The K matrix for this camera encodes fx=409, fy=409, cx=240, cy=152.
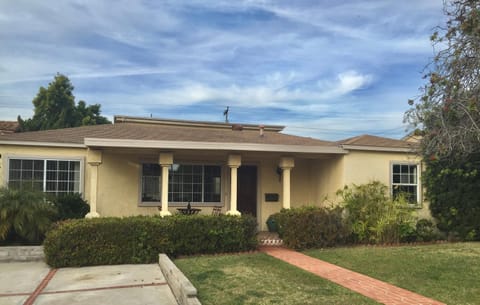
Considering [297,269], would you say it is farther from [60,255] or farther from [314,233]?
[60,255]

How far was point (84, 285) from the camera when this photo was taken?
7352 mm

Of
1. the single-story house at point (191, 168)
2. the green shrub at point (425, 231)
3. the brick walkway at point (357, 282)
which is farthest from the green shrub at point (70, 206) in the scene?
the green shrub at point (425, 231)

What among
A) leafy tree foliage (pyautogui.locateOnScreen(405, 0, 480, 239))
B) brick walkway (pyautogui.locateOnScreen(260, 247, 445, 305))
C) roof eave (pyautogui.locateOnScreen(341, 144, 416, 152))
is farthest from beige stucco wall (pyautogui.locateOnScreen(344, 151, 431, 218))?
leafy tree foliage (pyautogui.locateOnScreen(405, 0, 480, 239))

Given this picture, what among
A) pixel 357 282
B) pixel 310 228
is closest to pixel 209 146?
pixel 310 228

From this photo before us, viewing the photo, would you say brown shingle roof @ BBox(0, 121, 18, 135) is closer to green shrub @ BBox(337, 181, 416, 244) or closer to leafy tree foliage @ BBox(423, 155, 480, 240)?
green shrub @ BBox(337, 181, 416, 244)

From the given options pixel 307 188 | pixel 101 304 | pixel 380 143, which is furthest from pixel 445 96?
pixel 307 188

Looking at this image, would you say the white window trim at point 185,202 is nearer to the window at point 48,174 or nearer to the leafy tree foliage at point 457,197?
the window at point 48,174

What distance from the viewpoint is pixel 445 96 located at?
5684mm

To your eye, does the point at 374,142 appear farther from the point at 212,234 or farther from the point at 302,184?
the point at 212,234

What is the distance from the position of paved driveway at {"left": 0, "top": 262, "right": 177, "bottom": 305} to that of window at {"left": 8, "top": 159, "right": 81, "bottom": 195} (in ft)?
10.6

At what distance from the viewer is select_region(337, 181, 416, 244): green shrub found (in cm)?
1147

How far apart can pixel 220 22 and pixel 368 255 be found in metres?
9.19

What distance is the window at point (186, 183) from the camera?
13258mm

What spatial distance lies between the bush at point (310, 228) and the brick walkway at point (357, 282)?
0.68 m
